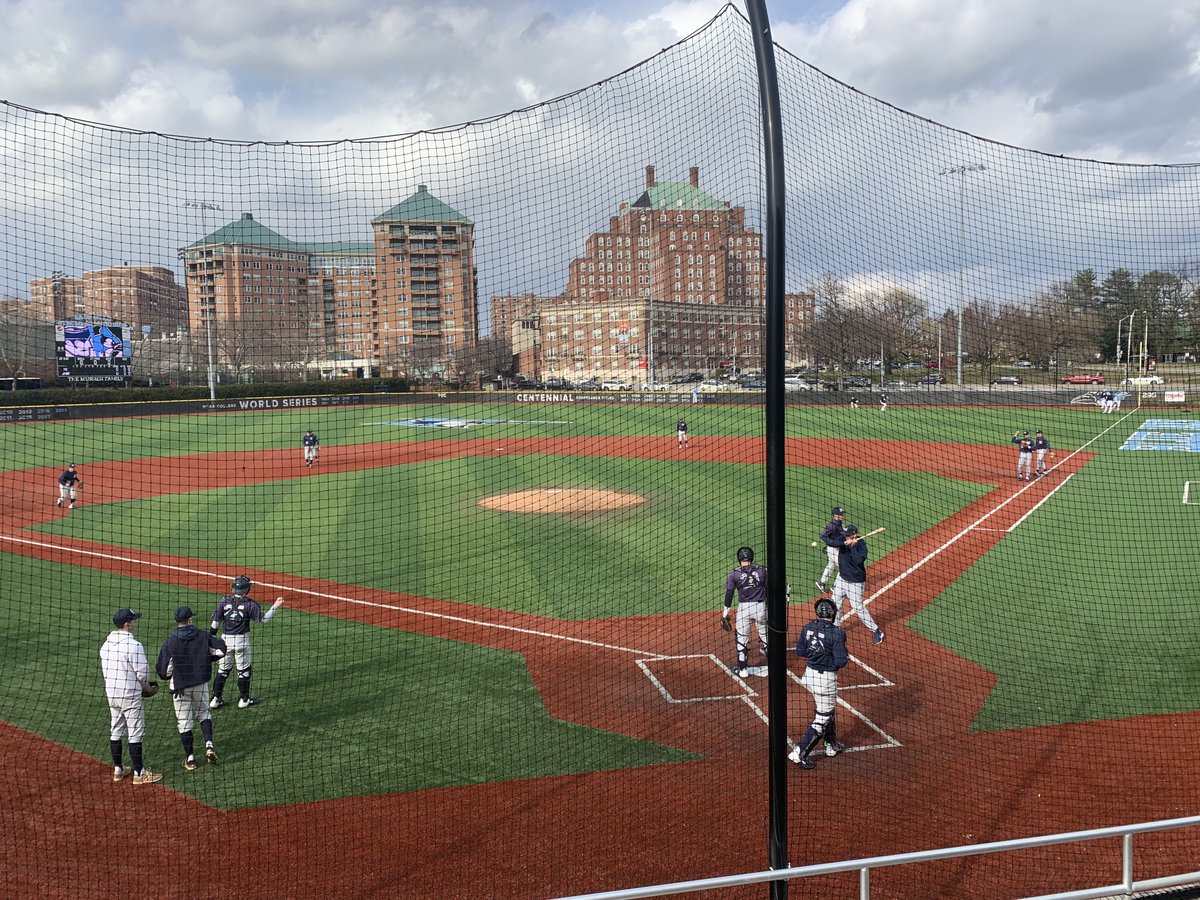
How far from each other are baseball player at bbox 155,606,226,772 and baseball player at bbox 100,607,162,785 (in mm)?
200

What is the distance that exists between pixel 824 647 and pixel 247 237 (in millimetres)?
6730

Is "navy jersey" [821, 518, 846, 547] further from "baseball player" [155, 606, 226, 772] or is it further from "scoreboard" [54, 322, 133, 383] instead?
"scoreboard" [54, 322, 133, 383]

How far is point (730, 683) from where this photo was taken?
9.94m

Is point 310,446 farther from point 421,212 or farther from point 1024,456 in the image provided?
point 1024,456

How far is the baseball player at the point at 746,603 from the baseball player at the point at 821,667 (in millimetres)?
1980

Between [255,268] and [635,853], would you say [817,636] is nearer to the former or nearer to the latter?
[635,853]

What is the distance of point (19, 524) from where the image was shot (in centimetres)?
2022

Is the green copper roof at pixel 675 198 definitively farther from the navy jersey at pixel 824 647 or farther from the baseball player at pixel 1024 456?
the baseball player at pixel 1024 456

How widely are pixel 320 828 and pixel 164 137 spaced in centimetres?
546

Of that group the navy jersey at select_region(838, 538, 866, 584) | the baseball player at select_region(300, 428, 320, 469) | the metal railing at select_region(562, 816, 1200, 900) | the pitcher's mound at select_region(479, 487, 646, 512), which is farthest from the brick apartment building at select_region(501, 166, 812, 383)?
the baseball player at select_region(300, 428, 320, 469)

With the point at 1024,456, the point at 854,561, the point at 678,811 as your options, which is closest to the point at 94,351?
the point at 854,561

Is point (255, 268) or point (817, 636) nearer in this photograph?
point (817, 636)

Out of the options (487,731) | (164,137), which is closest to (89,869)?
(487,731)

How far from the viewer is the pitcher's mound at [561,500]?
20953mm
